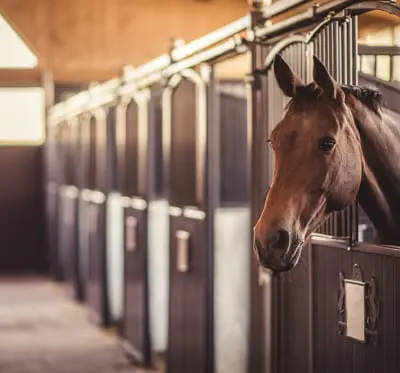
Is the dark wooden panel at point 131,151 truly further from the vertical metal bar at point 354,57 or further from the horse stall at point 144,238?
the vertical metal bar at point 354,57

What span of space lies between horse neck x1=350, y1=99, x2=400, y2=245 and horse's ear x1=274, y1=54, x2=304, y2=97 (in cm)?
15

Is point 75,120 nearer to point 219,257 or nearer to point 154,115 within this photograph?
point 154,115

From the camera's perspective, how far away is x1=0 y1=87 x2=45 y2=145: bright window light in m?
11.1

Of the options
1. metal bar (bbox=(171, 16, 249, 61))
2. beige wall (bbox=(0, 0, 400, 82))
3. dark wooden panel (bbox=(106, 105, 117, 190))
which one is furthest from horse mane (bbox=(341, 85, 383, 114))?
beige wall (bbox=(0, 0, 400, 82))

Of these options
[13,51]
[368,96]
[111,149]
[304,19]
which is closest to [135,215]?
[111,149]

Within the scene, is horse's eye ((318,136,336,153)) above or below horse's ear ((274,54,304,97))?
below

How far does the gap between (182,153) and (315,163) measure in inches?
106

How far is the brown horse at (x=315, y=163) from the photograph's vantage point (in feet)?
7.23

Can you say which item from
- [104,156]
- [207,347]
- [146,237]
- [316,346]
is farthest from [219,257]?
[104,156]

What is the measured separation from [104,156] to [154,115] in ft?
4.85

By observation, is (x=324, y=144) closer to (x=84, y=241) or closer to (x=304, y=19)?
(x=304, y=19)

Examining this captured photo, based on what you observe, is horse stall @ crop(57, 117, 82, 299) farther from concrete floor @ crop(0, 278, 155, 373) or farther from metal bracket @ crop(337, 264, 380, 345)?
metal bracket @ crop(337, 264, 380, 345)

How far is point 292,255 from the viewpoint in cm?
219

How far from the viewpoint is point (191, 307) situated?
4.48m
